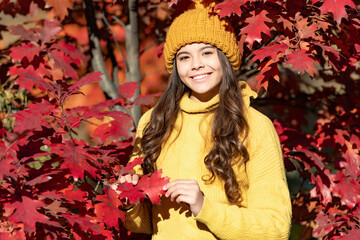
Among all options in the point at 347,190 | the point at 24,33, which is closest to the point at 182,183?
the point at 347,190

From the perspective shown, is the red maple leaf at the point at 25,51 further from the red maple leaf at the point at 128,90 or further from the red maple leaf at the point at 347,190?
the red maple leaf at the point at 347,190

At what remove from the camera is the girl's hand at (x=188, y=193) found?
1918mm

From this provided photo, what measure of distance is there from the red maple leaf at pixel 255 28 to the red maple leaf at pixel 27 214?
131 centimetres

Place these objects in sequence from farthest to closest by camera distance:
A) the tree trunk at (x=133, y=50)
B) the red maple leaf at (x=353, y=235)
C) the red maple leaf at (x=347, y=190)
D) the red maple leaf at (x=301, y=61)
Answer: the tree trunk at (x=133, y=50), the red maple leaf at (x=347, y=190), the red maple leaf at (x=353, y=235), the red maple leaf at (x=301, y=61)

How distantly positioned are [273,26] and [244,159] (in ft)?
2.62

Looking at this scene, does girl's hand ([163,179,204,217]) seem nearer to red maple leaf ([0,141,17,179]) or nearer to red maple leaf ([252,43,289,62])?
red maple leaf ([0,141,17,179])

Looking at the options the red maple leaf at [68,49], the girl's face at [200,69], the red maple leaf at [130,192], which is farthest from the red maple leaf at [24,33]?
the red maple leaf at [130,192]

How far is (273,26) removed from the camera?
97.3 inches

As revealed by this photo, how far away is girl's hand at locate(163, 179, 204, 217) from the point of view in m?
1.92

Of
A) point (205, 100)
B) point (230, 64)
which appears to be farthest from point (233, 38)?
point (205, 100)

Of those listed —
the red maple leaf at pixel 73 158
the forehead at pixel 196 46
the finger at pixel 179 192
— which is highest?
the forehead at pixel 196 46

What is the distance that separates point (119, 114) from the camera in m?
2.13

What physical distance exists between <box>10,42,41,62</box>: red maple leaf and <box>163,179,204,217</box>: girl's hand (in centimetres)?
158

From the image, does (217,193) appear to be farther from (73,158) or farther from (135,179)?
(73,158)
